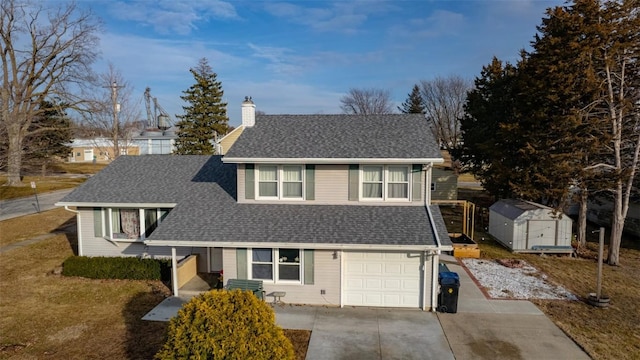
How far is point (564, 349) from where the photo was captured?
11.1 meters

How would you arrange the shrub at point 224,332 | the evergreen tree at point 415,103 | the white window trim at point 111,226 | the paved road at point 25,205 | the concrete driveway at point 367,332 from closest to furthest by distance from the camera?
the shrub at point 224,332, the concrete driveway at point 367,332, the white window trim at point 111,226, the paved road at point 25,205, the evergreen tree at point 415,103

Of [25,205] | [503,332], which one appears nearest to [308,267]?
[503,332]

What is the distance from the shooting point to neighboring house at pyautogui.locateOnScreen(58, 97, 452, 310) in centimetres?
1377

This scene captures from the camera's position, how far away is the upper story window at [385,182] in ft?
50.0

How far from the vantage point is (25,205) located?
33.1 metres

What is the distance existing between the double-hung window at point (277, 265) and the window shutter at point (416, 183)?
5001 millimetres

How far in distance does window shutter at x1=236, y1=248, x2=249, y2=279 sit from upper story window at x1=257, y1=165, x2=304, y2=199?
8.77 feet

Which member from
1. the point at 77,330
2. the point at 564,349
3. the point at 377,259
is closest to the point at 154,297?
the point at 77,330

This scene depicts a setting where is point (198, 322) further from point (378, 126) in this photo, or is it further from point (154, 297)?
point (378, 126)

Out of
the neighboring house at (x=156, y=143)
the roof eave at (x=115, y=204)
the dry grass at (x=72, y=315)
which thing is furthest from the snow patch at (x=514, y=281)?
the neighboring house at (x=156, y=143)

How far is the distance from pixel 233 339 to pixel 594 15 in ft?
71.1

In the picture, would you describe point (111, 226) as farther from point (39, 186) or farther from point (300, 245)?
point (39, 186)

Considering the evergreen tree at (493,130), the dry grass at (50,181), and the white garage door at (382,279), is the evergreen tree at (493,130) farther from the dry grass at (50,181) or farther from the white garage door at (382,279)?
the dry grass at (50,181)

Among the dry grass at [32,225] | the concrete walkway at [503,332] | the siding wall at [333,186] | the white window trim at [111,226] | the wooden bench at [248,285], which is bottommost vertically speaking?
the concrete walkway at [503,332]
